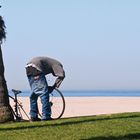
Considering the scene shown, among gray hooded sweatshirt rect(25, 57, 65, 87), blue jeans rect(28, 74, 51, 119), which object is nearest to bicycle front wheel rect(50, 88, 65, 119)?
blue jeans rect(28, 74, 51, 119)

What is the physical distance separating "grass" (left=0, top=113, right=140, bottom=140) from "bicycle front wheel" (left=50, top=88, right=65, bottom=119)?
2132 millimetres

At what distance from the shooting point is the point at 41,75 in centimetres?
1490

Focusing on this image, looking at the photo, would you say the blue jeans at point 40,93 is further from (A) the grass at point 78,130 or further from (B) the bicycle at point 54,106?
(A) the grass at point 78,130

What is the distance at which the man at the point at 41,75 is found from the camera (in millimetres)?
14828

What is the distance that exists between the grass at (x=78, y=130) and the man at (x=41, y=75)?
1.56 m

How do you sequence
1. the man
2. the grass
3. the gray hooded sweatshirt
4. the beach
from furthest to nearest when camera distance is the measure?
the beach < the gray hooded sweatshirt < the man < the grass

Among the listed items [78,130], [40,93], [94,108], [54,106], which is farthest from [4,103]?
[94,108]

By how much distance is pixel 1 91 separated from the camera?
1463 centimetres

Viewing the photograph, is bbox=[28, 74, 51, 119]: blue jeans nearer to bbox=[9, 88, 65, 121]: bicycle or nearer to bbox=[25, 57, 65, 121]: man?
bbox=[25, 57, 65, 121]: man

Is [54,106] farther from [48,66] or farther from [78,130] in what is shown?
[78,130]

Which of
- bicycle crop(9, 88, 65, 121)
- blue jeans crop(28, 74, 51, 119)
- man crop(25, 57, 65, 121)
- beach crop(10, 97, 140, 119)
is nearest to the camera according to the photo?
blue jeans crop(28, 74, 51, 119)

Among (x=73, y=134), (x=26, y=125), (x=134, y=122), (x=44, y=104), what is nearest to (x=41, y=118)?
(x=44, y=104)

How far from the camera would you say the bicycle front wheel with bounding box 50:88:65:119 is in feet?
51.2

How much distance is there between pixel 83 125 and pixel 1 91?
2.88m
